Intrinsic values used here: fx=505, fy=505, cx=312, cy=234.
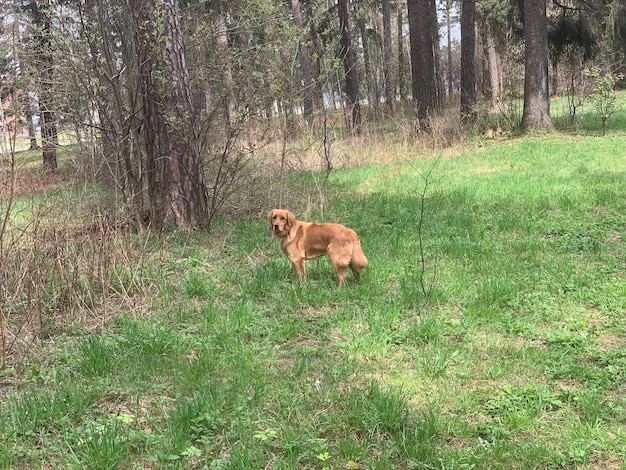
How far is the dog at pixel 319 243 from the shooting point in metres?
4.47

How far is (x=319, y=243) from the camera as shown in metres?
4.66

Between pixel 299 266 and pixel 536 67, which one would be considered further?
pixel 536 67

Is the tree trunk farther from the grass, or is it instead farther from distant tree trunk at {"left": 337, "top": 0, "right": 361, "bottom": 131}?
the grass

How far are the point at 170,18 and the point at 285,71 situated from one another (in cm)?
173

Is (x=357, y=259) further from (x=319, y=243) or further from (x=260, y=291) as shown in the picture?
(x=260, y=291)

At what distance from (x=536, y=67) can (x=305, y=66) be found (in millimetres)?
5754

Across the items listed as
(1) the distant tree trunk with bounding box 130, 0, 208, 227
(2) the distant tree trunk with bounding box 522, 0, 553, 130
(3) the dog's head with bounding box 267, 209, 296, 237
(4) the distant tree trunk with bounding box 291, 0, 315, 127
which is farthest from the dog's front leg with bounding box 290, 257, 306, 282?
(2) the distant tree trunk with bounding box 522, 0, 553, 130

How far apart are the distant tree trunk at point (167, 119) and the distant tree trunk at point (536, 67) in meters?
9.56

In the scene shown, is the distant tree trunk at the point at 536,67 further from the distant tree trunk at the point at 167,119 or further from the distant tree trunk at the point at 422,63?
the distant tree trunk at the point at 167,119

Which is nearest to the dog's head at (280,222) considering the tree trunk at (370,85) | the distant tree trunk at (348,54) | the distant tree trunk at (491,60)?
the tree trunk at (370,85)

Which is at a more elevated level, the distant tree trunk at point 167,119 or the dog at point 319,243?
the distant tree trunk at point 167,119

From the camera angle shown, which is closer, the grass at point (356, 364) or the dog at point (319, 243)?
the grass at point (356, 364)

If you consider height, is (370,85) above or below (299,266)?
above

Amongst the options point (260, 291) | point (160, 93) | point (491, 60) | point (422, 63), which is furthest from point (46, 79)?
point (491, 60)
